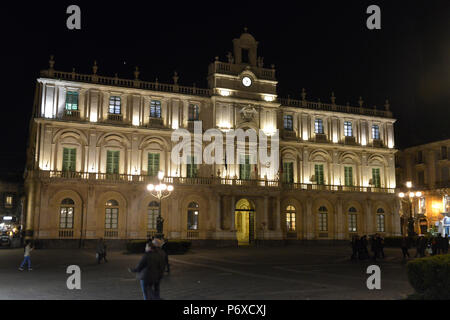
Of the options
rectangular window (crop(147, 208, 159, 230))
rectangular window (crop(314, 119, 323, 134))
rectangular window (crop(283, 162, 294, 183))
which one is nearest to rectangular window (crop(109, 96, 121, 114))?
rectangular window (crop(147, 208, 159, 230))

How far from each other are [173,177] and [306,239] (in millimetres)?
15105

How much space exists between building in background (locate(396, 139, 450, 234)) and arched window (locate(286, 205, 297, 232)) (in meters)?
17.0

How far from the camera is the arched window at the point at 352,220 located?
50.0m

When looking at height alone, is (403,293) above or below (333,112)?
below

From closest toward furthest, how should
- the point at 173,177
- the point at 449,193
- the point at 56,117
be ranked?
1. the point at 56,117
2. the point at 173,177
3. the point at 449,193

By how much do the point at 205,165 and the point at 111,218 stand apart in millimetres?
9733

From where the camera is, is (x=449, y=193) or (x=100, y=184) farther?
(x=449, y=193)

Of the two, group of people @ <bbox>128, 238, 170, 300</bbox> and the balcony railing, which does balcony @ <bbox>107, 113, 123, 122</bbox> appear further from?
group of people @ <bbox>128, 238, 170, 300</bbox>

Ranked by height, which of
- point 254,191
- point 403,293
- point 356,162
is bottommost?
point 403,293

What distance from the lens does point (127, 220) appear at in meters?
40.9

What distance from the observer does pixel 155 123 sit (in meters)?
43.3
